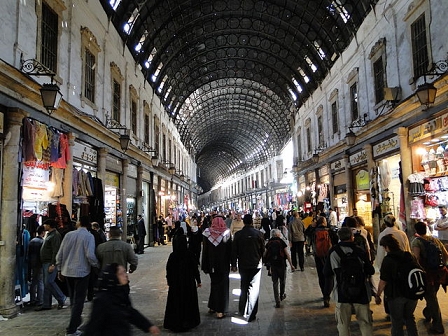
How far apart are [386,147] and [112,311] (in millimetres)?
12483

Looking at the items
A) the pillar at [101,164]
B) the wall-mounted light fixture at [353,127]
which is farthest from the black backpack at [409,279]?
the wall-mounted light fixture at [353,127]

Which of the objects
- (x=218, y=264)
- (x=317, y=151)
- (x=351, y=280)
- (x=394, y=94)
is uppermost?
(x=394, y=94)

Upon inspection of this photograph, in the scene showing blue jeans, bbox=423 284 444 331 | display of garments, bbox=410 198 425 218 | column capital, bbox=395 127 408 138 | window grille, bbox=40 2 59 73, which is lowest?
blue jeans, bbox=423 284 444 331

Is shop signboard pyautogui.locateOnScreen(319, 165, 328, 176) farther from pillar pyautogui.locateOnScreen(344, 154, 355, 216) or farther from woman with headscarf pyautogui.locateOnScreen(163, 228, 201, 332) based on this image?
woman with headscarf pyautogui.locateOnScreen(163, 228, 201, 332)

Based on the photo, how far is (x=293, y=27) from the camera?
21.7 m

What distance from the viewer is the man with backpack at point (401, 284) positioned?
4277 mm

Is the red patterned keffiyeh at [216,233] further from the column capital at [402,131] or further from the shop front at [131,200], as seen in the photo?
the shop front at [131,200]

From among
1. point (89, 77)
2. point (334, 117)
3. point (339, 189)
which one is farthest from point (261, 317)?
point (334, 117)

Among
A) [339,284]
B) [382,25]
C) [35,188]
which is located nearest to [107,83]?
[35,188]

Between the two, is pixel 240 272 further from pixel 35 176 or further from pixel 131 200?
pixel 131 200

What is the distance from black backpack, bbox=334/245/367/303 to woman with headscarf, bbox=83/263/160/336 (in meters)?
2.31

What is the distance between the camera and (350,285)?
4.39 m

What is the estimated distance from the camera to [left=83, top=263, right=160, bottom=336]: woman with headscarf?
3170 mm

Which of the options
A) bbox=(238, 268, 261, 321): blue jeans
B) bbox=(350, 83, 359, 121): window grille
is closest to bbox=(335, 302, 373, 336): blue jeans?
bbox=(238, 268, 261, 321): blue jeans
